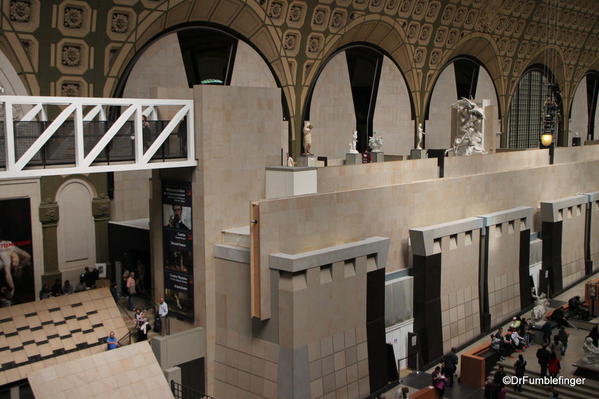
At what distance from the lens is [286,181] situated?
53.6 feet

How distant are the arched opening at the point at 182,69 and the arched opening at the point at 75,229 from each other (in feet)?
3.13

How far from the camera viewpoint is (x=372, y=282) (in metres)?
16.8

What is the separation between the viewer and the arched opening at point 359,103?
30.9 metres

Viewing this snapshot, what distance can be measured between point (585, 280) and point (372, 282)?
13.5 metres

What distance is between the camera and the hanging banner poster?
15969 mm

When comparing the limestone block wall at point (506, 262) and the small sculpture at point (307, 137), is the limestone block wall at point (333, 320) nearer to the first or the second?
the limestone block wall at point (506, 262)

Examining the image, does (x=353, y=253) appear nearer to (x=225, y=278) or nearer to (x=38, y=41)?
(x=225, y=278)

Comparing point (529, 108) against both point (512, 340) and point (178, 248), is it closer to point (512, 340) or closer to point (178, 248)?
point (512, 340)

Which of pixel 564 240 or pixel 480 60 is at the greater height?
pixel 480 60

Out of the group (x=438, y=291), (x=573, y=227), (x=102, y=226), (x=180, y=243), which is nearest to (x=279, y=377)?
(x=180, y=243)

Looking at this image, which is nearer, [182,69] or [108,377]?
[108,377]

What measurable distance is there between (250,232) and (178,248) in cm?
246

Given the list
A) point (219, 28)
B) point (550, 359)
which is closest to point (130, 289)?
point (550, 359)

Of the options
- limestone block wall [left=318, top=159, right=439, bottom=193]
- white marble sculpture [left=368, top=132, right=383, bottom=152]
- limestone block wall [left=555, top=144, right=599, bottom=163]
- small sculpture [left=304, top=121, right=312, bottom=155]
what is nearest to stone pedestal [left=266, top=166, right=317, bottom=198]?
limestone block wall [left=318, top=159, right=439, bottom=193]
